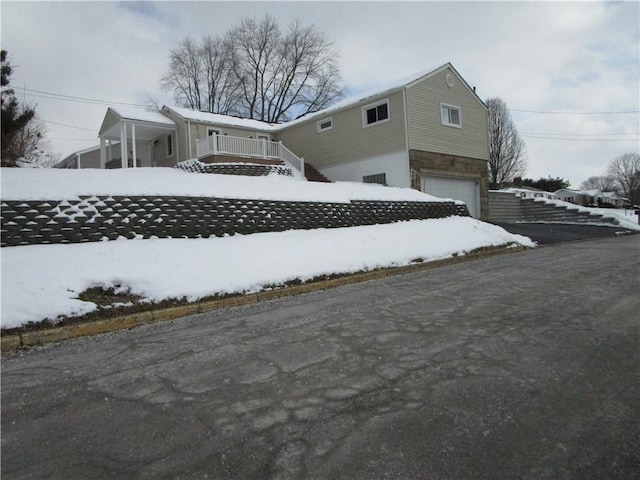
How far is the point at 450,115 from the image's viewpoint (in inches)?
817

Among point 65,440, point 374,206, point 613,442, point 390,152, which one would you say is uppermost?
point 390,152

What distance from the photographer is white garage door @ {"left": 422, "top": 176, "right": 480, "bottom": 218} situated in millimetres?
19547

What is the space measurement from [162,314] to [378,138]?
623 inches

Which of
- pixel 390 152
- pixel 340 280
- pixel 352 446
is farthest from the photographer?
pixel 390 152

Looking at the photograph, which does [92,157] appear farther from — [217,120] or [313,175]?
[313,175]

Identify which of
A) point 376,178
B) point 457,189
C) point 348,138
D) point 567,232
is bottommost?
point 567,232

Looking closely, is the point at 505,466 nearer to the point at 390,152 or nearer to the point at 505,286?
the point at 505,286

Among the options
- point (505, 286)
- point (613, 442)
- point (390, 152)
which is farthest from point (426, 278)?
point (390, 152)

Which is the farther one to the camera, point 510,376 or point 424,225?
point 424,225

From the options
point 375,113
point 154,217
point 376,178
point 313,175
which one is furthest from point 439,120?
point 154,217

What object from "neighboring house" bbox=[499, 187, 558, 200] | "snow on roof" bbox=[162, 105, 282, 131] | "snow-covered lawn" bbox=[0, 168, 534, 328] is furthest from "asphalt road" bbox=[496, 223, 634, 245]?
→ "snow on roof" bbox=[162, 105, 282, 131]

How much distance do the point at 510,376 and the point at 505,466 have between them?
4.04ft

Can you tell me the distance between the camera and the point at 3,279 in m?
5.23

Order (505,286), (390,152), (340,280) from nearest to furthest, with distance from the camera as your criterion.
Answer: (505,286) → (340,280) → (390,152)
